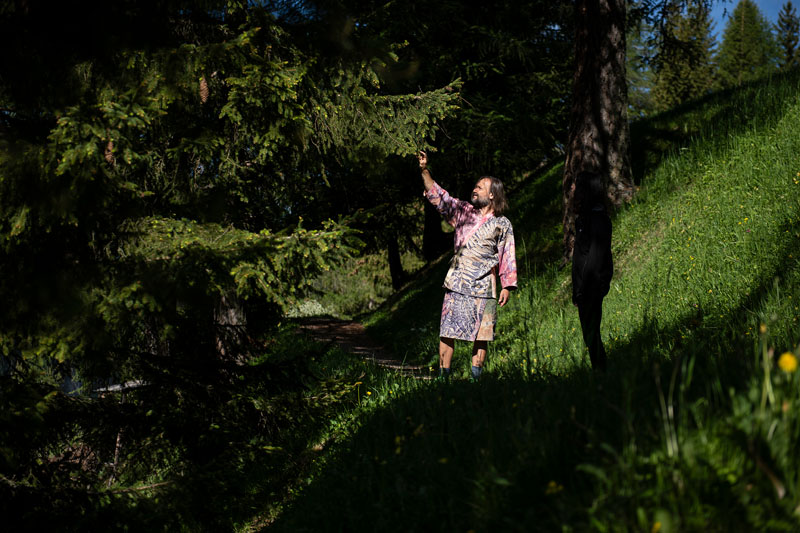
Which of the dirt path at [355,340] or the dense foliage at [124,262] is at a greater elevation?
the dense foliage at [124,262]

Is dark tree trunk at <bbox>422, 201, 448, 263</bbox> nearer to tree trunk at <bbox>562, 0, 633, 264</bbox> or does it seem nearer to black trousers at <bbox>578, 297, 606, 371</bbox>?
tree trunk at <bbox>562, 0, 633, 264</bbox>

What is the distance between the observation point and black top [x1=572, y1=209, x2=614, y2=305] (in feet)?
15.6

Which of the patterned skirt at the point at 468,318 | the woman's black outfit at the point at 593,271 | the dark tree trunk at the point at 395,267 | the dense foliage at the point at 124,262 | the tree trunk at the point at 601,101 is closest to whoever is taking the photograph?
the dense foliage at the point at 124,262

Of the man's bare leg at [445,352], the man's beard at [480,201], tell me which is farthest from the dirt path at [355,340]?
the man's beard at [480,201]

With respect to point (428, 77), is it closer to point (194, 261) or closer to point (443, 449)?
point (194, 261)

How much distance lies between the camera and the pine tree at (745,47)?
61156mm

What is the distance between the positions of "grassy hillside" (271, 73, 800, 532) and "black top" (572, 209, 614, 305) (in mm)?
503

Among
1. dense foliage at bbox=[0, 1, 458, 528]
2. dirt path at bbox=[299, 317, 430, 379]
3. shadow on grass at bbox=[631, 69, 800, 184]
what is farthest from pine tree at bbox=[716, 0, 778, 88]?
dense foliage at bbox=[0, 1, 458, 528]

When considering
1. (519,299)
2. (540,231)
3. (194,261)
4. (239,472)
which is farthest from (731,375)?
(540,231)

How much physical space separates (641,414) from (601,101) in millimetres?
8401

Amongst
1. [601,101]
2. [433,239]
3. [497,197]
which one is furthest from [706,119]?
[433,239]

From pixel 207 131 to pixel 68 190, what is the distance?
103 inches

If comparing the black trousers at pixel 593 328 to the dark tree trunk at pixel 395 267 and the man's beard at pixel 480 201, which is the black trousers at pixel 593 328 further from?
the dark tree trunk at pixel 395 267

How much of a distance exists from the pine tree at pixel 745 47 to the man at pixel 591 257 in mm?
61447
